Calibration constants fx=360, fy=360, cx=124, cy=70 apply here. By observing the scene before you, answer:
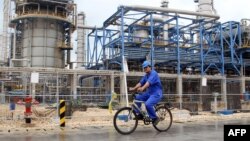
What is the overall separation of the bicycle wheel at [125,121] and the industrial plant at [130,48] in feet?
86.7

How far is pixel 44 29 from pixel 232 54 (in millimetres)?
23128

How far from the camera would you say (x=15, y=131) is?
10742mm

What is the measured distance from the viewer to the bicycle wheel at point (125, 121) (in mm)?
9394

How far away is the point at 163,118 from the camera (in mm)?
10125

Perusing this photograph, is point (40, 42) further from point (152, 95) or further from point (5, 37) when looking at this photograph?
point (152, 95)

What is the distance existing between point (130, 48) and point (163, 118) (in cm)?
2881

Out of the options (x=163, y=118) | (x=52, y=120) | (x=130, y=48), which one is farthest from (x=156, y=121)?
(x=130, y=48)

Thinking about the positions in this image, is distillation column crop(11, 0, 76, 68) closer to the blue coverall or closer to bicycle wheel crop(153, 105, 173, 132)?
bicycle wheel crop(153, 105, 173, 132)

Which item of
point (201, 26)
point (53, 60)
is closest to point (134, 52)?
point (201, 26)

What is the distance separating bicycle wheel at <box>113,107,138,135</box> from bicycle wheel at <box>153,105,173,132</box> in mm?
851

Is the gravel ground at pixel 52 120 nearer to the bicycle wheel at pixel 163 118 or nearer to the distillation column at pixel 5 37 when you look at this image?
the bicycle wheel at pixel 163 118

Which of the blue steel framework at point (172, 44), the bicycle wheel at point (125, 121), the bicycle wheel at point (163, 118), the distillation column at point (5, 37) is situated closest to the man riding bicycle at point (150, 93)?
the bicycle wheel at point (125, 121)

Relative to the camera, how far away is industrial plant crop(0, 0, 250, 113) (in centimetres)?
3919

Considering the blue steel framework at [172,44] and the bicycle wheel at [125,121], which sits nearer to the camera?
Result: the bicycle wheel at [125,121]
